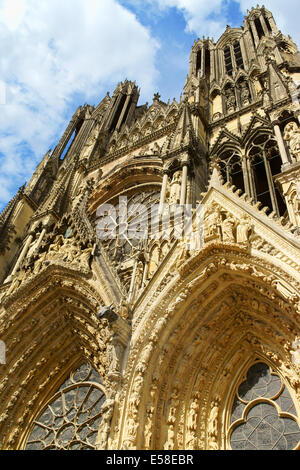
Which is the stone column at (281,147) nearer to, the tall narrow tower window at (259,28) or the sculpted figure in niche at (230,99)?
the sculpted figure in niche at (230,99)

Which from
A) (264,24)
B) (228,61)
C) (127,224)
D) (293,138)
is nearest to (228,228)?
(293,138)

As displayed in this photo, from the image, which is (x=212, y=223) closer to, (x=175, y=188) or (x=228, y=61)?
(x=175, y=188)

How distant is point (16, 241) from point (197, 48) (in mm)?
12882

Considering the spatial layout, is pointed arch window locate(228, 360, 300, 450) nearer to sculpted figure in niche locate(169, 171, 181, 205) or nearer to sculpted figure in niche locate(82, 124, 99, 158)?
sculpted figure in niche locate(169, 171, 181, 205)

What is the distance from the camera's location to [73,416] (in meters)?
8.50

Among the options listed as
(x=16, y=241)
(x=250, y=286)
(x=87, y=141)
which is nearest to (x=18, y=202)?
(x=16, y=241)

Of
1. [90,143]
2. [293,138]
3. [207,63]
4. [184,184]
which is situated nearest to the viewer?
[293,138]

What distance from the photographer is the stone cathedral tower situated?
21.5 feet

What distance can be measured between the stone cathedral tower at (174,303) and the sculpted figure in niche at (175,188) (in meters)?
0.03

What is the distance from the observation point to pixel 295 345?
6215mm

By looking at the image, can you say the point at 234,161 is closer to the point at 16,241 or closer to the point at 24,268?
the point at 24,268

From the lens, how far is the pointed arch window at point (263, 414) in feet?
20.8

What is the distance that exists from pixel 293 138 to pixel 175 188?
303 centimetres

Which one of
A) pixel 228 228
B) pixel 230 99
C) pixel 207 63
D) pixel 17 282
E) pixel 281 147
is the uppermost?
pixel 207 63
